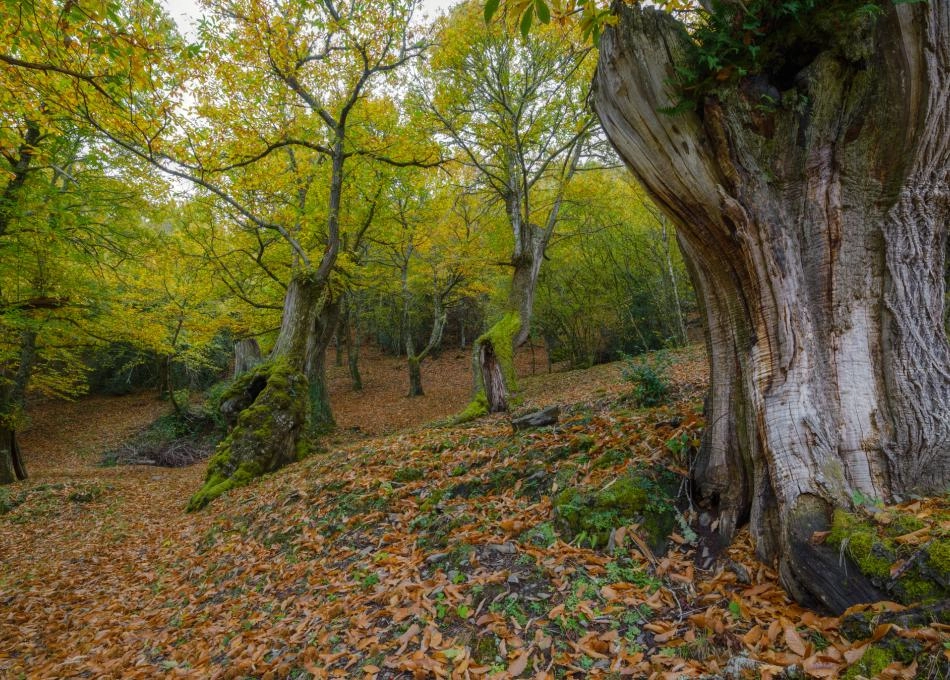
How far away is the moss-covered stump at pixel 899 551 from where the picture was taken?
1896mm

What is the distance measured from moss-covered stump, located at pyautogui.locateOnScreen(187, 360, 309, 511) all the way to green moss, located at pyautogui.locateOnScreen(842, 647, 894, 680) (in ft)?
26.7

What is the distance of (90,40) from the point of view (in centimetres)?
325

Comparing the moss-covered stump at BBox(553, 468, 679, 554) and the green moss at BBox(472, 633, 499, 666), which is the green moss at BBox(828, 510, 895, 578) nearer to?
the moss-covered stump at BBox(553, 468, 679, 554)

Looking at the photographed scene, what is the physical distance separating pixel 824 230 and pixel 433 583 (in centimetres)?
341

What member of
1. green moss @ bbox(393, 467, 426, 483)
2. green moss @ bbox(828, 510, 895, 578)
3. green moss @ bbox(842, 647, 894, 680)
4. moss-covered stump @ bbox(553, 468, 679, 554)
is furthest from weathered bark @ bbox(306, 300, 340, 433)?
green moss @ bbox(842, 647, 894, 680)

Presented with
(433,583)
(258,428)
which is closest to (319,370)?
(258,428)

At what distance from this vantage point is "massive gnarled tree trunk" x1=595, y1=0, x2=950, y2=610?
2402mm

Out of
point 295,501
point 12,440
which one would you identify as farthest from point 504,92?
point 12,440

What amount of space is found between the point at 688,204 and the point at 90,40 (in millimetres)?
4444

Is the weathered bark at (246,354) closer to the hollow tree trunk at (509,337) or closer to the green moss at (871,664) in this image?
the hollow tree trunk at (509,337)

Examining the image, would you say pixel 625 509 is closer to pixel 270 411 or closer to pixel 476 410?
pixel 476 410

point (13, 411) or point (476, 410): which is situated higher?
point (13, 411)

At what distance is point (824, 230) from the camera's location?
8.46ft

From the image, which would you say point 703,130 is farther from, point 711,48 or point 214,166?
point 214,166
